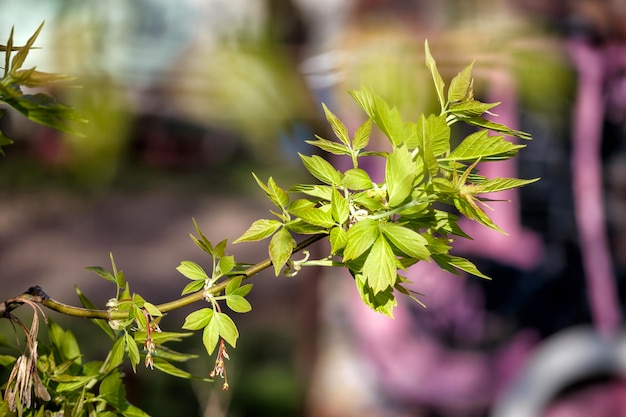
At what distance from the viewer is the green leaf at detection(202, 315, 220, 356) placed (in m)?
0.52

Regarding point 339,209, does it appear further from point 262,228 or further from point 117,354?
point 117,354

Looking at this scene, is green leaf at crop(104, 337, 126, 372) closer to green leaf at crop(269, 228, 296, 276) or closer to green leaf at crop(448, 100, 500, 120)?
green leaf at crop(269, 228, 296, 276)

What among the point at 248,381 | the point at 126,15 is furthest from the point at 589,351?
the point at 126,15

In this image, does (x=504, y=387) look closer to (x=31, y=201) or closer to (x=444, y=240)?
(x=444, y=240)

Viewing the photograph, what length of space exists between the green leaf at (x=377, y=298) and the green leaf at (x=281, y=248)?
0.16ft

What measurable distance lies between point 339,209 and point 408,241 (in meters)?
0.05

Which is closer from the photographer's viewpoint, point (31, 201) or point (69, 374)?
point (69, 374)

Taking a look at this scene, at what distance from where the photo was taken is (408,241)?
1.60 ft

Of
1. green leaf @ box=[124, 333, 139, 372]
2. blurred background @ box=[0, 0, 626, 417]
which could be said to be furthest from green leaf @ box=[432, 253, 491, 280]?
blurred background @ box=[0, 0, 626, 417]

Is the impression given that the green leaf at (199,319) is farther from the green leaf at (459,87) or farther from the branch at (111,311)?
the green leaf at (459,87)

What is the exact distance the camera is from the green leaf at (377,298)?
0.52 metres

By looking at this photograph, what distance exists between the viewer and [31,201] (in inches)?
214

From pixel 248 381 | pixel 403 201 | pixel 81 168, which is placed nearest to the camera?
pixel 403 201

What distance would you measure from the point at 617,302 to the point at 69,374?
1986 mm
